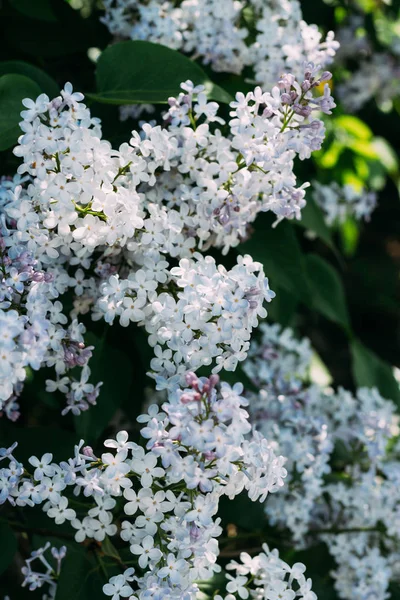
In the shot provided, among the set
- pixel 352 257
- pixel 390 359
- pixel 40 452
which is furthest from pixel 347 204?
pixel 40 452

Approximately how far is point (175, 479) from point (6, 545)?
1.27ft

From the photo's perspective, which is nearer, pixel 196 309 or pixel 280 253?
pixel 196 309

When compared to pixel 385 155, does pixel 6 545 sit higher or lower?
lower

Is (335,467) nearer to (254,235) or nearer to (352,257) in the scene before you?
(254,235)

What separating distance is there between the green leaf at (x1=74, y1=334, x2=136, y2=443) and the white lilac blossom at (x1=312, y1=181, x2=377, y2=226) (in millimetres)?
715

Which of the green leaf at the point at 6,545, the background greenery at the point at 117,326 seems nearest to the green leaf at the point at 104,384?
the background greenery at the point at 117,326

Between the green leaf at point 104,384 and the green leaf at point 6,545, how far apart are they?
0.56 ft

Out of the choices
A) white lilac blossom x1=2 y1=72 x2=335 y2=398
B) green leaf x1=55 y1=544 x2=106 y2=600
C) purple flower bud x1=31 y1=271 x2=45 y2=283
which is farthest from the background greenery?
purple flower bud x1=31 y1=271 x2=45 y2=283

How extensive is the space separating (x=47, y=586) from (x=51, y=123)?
74cm

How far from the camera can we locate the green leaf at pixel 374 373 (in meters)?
1.79

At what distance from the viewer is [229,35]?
129 centimetres

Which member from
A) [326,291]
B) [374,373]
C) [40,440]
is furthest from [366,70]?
[40,440]

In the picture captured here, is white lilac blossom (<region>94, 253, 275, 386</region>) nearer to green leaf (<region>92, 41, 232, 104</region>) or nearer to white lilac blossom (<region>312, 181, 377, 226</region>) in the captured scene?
green leaf (<region>92, 41, 232, 104</region>)

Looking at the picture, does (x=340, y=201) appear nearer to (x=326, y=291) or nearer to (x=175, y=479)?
(x=326, y=291)
